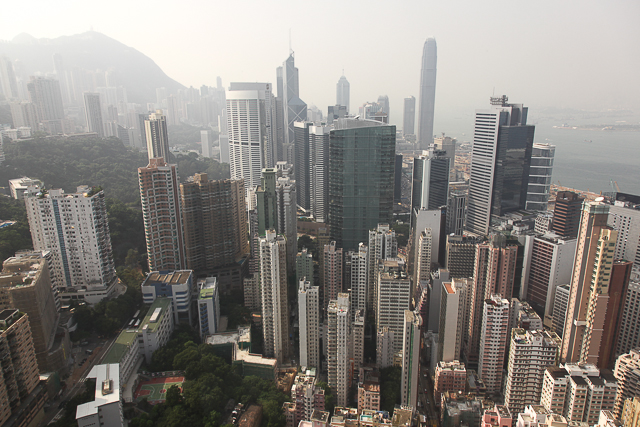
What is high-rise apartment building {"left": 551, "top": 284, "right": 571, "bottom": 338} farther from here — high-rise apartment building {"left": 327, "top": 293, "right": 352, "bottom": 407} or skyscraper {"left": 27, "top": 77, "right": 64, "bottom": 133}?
skyscraper {"left": 27, "top": 77, "right": 64, "bottom": 133}

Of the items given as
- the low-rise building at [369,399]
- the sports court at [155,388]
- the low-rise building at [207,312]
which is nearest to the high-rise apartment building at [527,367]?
the low-rise building at [369,399]

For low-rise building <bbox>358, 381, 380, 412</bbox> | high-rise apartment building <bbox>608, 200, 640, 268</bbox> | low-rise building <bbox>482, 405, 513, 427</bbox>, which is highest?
high-rise apartment building <bbox>608, 200, 640, 268</bbox>

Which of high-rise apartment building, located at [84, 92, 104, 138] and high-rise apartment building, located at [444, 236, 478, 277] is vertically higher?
high-rise apartment building, located at [84, 92, 104, 138]

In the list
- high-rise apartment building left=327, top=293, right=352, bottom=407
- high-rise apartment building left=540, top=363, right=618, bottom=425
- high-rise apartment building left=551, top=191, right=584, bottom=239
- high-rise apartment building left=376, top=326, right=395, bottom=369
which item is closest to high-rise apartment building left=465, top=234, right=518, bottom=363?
high-rise apartment building left=376, top=326, right=395, bottom=369

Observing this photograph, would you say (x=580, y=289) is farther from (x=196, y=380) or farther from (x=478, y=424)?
(x=196, y=380)

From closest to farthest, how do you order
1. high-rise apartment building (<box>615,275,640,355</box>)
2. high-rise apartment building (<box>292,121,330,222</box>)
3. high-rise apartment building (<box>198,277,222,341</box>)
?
1. high-rise apartment building (<box>615,275,640,355</box>)
2. high-rise apartment building (<box>198,277,222,341</box>)
3. high-rise apartment building (<box>292,121,330,222</box>)

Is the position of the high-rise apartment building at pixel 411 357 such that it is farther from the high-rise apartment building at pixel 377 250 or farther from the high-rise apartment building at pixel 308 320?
the high-rise apartment building at pixel 377 250

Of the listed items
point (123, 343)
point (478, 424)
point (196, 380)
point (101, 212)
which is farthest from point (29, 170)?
point (478, 424)

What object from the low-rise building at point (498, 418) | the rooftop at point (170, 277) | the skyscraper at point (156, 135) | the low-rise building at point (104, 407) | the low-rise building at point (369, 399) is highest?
the skyscraper at point (156, 135)
